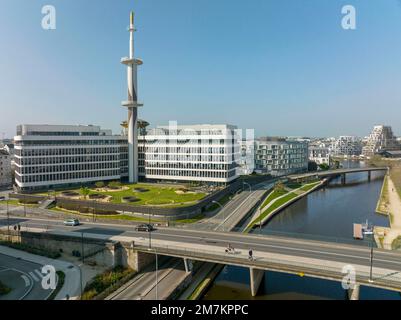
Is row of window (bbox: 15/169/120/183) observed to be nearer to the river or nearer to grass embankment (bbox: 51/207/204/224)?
grass embankment (bbox: 51/207/204/224)

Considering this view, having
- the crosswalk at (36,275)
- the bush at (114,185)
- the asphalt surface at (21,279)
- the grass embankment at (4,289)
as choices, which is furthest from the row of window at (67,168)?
the grass embankment at (4,289)

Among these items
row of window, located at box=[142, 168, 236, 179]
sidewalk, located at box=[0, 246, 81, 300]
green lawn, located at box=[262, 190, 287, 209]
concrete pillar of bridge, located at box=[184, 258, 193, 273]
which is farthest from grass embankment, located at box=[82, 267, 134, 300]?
row of window, located at box=[142, 168, 236, 179]

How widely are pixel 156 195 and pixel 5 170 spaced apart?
52185 mm

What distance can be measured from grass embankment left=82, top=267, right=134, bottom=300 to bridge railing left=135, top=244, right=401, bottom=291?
2.97m

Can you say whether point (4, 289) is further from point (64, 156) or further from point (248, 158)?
point (248, 158)

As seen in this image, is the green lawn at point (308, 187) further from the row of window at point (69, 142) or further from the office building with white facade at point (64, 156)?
the row of window at point (69, 142)

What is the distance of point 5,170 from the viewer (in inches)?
3492

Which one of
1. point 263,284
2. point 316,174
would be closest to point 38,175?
point 263,284

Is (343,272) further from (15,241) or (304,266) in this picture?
(15,241)

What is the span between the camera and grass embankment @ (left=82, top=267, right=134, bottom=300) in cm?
2886

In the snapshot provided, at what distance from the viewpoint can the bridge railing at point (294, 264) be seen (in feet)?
84.9

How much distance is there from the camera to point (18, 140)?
68312mm

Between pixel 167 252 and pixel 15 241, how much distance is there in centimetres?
2390

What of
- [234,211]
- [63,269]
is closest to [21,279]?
[63,269]
